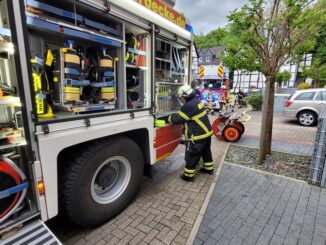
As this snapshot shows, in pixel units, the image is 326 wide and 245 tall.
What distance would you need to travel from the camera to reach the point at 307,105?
8.52m

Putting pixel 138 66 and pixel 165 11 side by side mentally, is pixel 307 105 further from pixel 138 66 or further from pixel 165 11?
pixel 138 66

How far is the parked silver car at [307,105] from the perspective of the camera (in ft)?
27.2

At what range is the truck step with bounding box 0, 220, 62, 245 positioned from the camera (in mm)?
1663

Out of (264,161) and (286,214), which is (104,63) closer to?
(286,214)

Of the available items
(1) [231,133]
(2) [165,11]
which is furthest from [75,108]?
(1) [231,133]

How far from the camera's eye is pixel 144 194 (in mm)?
3320

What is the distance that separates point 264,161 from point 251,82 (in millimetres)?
29397

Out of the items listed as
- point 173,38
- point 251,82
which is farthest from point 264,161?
point 251,82

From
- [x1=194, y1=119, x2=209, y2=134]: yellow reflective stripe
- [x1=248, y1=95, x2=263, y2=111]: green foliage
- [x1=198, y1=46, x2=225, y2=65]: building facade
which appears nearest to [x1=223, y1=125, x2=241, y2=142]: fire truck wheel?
[x1=194, y1=119, x2=209, y2=134]: yellow reflective stripe

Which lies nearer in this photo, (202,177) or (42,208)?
(42,208)

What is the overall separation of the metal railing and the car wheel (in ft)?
19.8

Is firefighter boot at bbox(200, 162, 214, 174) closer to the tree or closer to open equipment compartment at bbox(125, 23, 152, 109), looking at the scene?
the tree

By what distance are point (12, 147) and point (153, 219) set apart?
191 centimetres

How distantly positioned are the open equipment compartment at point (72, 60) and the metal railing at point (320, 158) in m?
3.48
